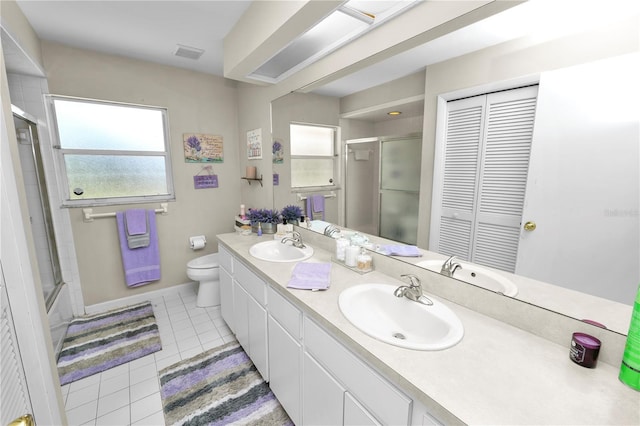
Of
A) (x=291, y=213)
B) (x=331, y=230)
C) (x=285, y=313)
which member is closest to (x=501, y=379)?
(x=285, y=313)

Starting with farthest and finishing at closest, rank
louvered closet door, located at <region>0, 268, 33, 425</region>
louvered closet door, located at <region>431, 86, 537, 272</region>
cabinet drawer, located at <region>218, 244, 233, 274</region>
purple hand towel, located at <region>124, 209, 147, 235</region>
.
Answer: purple hand towel, located at <region>124, 209, 147, 235</region>
cabinet drawer, located at <region>218, 244, 233, 274</region>
louvered closet door, located at <region>431, 86, 537, 272</region>
louvered closet door, located at <region>0, 268, 33, 425</region>

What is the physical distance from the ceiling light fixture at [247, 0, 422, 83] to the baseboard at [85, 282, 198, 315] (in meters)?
2.39

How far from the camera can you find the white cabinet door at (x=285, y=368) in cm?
131

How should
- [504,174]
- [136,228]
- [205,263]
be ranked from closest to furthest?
[504,174], [136,228], [205,263]

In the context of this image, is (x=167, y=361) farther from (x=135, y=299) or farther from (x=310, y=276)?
(x=310, y=276)

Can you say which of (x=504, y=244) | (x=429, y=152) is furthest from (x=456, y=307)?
(x=429, y=152)

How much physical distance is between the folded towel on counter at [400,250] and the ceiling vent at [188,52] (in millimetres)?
2304

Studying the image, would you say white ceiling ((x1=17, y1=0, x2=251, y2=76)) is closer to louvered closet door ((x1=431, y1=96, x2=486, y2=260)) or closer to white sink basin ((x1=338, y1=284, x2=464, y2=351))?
louvered closet door ((x1=431, y1=96, x2=486, y2=260))

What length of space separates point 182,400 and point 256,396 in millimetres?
459

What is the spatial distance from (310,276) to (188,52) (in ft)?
7.51

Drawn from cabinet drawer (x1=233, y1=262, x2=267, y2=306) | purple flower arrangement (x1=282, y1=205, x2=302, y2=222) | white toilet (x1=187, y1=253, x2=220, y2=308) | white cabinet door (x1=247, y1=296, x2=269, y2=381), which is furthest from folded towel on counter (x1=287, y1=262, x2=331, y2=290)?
white toilet (x1=187, y1=253, x2=220, y2=308)

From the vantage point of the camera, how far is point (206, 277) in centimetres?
262

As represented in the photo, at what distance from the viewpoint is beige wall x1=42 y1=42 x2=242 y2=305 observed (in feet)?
7.64

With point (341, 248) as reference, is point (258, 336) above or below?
below
